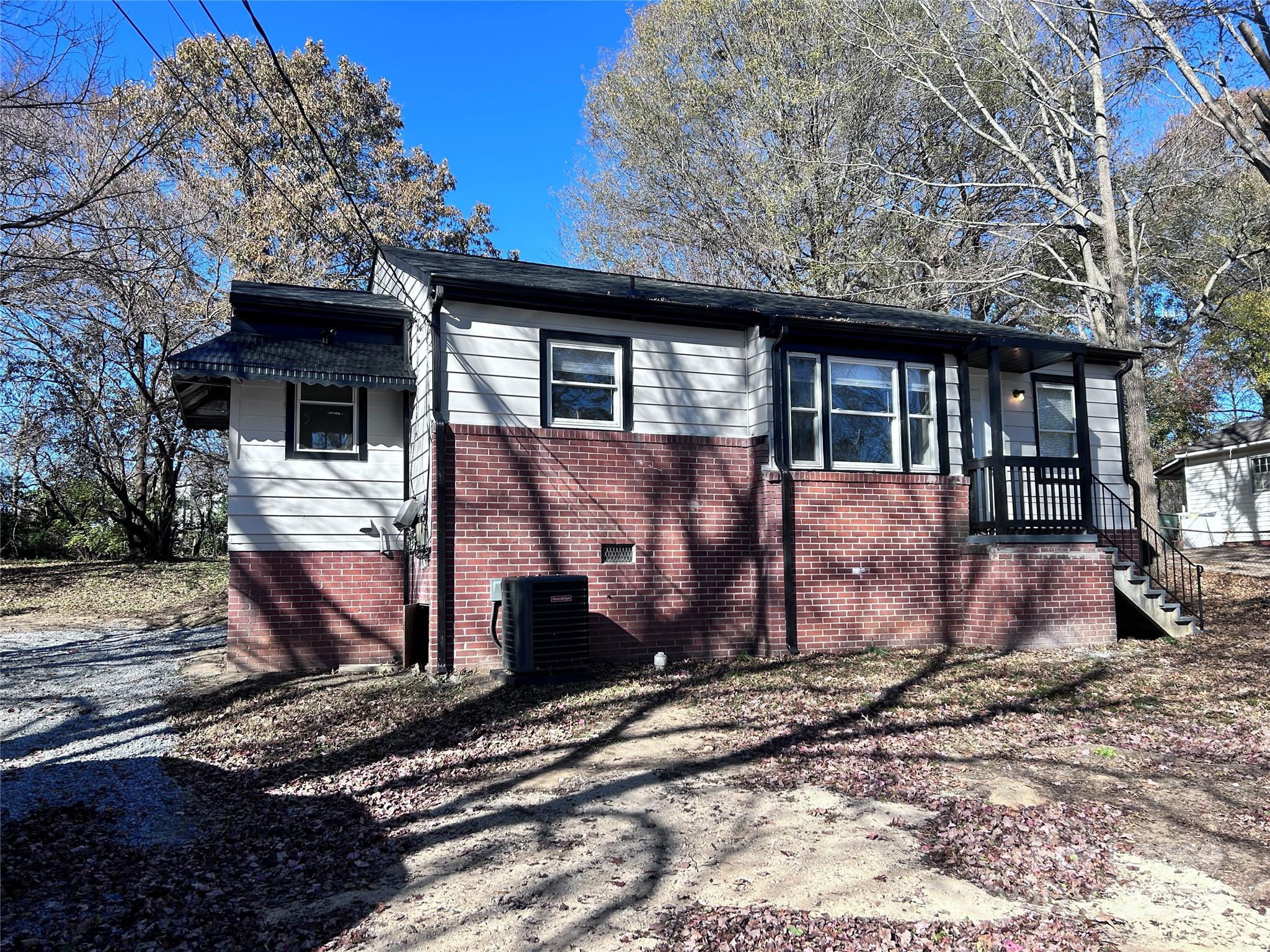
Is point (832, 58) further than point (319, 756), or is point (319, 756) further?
point (832, 58)

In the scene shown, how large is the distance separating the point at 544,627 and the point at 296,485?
372 cm

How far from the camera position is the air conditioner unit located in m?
8.46

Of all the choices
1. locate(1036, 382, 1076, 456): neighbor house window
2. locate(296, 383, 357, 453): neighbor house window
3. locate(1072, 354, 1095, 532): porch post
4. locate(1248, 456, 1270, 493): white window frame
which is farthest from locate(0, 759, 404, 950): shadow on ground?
locate(1248, 456, 1270, 493): white window frame

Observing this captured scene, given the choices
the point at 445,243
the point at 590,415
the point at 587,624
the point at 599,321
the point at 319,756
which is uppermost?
the point at 445,243

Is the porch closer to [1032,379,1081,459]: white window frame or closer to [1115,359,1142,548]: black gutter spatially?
[1032,379,1081,459]: white window frame

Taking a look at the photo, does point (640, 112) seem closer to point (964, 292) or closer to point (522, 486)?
point (964, 292)

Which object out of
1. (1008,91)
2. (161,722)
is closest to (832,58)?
(1008,91)

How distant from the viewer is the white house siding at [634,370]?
30.2ft

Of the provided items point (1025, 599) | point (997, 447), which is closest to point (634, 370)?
point (997, 447)

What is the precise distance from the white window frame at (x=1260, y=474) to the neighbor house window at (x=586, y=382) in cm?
2392

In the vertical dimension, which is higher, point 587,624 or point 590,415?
point 590,415

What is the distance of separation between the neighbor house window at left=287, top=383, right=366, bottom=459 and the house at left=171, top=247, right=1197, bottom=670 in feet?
0.10

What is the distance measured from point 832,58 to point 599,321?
49.4 ft

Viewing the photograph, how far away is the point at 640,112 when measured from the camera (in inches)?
900
